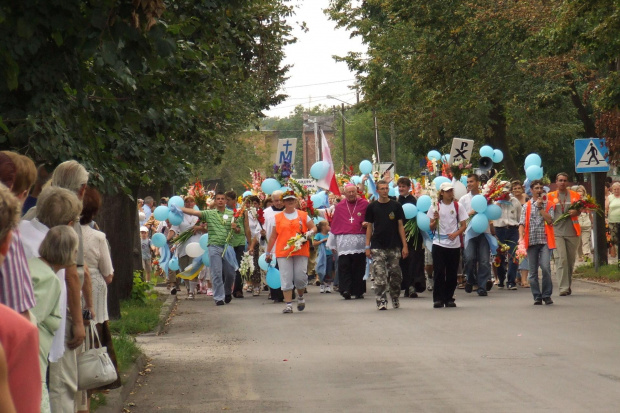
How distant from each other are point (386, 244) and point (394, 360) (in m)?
6.15

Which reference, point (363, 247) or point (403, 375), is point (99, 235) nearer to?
point (403, 375)

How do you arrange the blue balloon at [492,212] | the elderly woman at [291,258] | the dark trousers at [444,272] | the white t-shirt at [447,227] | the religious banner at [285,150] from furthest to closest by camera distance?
the religious banner at [285,150] < the blue balloon at [492,212] < the elderly woman at [291,258] < the white t-shirt at [447,227] < the dark trousers at [444,272]

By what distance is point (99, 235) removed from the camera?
7988mm

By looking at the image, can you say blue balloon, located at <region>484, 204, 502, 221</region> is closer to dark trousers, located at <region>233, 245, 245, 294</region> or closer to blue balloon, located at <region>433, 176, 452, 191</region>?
blue balloon, located at <region>433, 176, 452, 191</region>

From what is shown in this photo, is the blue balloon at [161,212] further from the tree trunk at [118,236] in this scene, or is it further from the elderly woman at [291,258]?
the elderly woman at [291,258]

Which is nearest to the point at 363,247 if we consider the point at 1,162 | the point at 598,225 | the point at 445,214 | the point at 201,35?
the point at 445,214

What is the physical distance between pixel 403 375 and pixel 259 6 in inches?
326

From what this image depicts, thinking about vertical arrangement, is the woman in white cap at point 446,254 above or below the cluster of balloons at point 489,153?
below

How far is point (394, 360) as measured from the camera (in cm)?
1104

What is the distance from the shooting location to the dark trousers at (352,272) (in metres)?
19.4

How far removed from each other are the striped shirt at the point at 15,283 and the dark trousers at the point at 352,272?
1480 centimetres

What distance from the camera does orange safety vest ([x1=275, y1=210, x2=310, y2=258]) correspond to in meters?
17.4

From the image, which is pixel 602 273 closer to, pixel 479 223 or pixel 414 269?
pixel 479 223

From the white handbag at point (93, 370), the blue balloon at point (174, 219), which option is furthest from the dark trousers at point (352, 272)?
the white handbag at point (93, 370)
